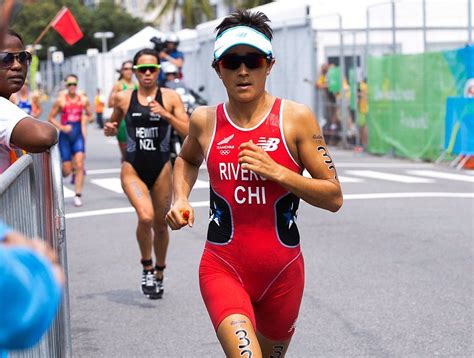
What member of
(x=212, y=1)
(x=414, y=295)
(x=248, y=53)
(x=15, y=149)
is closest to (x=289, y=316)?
(x=248, y=53)

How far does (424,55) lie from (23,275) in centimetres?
1975

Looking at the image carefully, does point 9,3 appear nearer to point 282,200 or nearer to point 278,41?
point 282,200

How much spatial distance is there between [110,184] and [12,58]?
12.9 metres

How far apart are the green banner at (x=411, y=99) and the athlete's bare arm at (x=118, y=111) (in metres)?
11.6

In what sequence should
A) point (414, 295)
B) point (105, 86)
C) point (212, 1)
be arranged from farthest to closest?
1. point (212, 1)
2. point (105, 86)
3. point (414, 295)

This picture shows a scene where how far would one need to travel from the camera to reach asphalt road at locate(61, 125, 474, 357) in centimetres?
693

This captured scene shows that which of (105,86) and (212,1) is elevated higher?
(212,1)

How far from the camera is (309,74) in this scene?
2636 centimetres

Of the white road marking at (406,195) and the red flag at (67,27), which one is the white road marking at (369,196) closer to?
the white road marking at (406,195)

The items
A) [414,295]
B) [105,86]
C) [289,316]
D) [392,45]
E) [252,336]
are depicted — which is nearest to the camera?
[252,336]

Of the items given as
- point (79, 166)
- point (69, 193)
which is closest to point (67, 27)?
point (69, 193)

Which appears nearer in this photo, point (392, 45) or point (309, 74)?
point (392, 45)

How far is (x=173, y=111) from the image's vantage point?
8.77 m

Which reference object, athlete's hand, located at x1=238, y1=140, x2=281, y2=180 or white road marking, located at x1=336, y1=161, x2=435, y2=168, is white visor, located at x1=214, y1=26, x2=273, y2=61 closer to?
athlete's hand, located at x1=238, y1=140, x2=281, y2=180
